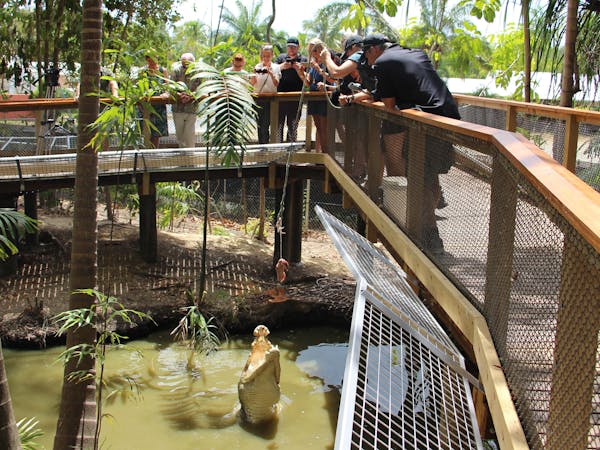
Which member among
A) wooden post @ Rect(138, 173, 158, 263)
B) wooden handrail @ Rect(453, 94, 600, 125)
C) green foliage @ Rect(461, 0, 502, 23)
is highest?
green foliage @ Rect(461, 0, 502, 23)

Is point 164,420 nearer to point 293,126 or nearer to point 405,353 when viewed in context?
point 293,126

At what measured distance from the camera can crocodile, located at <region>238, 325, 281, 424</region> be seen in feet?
29.3

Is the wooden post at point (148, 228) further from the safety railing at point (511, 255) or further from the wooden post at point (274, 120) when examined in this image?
the safety railing at point (511, 255)

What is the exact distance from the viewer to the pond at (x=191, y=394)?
8789 millimetres

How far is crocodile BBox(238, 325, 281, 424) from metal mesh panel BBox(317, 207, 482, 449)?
200 inches

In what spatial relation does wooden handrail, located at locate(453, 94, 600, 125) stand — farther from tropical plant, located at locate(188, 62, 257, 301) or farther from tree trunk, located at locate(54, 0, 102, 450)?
tree trunk, located at locate(54, 0, 102, 450)

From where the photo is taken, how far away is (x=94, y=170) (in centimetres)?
648

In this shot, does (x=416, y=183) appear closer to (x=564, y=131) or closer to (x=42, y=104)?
(x=564, y=131)

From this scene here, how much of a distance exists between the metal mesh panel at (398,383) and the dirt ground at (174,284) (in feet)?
25.1

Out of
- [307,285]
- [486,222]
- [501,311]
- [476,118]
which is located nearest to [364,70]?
[476,118]

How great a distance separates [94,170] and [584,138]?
3762 mm

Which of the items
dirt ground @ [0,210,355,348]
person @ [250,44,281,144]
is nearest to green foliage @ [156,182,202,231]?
dirt ground @ [0,210,355,348]

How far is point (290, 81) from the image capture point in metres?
12.1

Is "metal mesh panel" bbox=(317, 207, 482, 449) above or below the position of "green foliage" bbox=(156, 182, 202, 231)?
above
